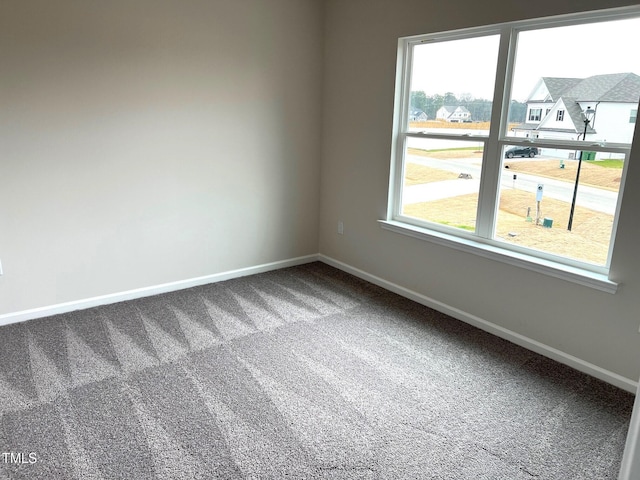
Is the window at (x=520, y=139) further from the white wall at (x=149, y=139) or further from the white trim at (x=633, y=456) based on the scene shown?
the white trim at (x=633, y=456)

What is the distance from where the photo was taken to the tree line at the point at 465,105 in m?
3.07

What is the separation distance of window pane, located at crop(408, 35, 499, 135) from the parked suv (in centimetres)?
22

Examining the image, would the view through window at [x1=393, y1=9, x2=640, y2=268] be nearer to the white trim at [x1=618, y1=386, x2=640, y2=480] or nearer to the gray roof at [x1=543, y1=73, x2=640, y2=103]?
the gray roof at [x1=543, y1=73, x2=640, y2=103]

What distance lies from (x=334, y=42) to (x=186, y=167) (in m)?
Result: 1.75

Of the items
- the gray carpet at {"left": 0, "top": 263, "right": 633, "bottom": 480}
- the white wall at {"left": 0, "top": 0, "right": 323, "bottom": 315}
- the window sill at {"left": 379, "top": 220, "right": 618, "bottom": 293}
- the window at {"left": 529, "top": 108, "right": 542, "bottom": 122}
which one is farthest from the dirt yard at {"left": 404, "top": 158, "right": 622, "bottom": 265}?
the white wall at {"left": 0, "top": 0, "right": 323, "bottom": 315}

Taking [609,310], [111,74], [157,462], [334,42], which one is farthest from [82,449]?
[334,42]

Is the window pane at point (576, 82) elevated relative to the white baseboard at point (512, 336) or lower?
elevated

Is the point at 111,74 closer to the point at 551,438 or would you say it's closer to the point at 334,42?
the point at 334,42

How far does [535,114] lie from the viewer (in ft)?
9.75

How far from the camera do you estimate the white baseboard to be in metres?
2.70

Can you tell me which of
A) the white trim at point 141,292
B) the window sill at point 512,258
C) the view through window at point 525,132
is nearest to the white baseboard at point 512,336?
the window sill at point 512,258

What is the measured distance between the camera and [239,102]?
13.1 ft

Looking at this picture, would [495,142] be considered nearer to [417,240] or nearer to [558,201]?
[558,201]

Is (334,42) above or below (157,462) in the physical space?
above
